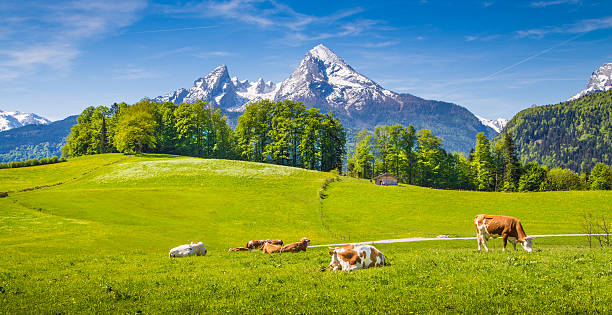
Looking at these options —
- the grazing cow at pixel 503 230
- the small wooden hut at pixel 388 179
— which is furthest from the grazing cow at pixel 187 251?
the small wooden hut at pixel 388 179

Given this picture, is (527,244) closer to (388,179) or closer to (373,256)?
(373,256)

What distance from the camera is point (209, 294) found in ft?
39.8

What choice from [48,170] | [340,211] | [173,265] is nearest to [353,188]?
[340,211]

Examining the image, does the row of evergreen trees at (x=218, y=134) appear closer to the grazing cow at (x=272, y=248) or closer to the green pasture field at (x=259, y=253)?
the green pasture field at (x=259, y=253)

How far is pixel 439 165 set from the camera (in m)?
107

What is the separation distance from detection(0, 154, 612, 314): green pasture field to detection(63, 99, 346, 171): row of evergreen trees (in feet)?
53.8

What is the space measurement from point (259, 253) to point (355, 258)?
11336 millimetres

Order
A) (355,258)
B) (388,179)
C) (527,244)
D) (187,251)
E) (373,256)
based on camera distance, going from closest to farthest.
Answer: (355,258)
(373,256)
(527,244)
(187,251)
(388,179)

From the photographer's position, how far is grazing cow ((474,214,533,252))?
2055cm

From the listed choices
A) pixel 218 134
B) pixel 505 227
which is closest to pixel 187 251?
pixel 505 227

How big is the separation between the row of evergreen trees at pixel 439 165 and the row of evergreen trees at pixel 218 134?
11.4 meters

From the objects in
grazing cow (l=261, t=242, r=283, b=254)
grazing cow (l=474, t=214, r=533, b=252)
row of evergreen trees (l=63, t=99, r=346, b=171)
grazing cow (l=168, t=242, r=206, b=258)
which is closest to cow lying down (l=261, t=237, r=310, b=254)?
grazing cow (l=261, t=242, r=283, b=254)

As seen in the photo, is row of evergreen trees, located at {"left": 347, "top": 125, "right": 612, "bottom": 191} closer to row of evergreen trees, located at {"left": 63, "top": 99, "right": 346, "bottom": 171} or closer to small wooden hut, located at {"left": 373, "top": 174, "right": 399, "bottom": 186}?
row of evergreen trees, located at {"left": 63, "top": 99, "right": 346, "bottom": 171}

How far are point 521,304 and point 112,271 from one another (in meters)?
17.8
